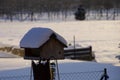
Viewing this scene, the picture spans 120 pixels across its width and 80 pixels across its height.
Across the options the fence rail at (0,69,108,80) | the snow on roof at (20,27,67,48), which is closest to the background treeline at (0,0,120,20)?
the fence rail at (0,69,108,80)

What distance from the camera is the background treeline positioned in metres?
58.4

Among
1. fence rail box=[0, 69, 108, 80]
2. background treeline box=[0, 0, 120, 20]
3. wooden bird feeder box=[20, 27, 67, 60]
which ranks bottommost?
background treeline box=[0, 0, 120, 20]

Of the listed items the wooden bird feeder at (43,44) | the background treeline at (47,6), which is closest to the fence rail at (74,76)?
the wooden bird feeder at (43,44)

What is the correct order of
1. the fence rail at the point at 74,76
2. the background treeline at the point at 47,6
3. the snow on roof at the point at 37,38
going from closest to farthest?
the snow on roof at the point at 37,38, the fence rail at the point at 74,76, the background treeline at the point at 47,6

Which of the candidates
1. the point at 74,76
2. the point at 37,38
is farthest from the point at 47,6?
the point at 37,38

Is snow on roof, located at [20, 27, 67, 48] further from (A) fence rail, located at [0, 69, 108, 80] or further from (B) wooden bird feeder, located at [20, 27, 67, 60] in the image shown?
(A) fence rail, located at [0, 69, 108, 80]

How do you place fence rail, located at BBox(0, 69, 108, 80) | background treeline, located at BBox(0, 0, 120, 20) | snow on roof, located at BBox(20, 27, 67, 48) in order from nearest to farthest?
Result: snow on roof, located at BBox(20, 27, 67, 48), fence rail, located at BBox(0, 69, 108, 80), background treeline, located at BBox(0, 0, 120, 20)

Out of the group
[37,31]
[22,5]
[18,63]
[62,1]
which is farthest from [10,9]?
[37,31]

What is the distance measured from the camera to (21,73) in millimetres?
8398

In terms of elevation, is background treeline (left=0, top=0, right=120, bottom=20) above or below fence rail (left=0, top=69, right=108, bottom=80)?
below

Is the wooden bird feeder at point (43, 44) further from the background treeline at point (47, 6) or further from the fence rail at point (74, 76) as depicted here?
the background treeline at point (47, 6)

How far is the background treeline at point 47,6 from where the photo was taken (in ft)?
192

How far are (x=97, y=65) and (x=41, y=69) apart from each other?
469 cm

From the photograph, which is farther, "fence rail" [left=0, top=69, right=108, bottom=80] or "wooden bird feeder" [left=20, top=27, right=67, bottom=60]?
"fence rail" [left=0, top=69, right=108, bottom=80]
